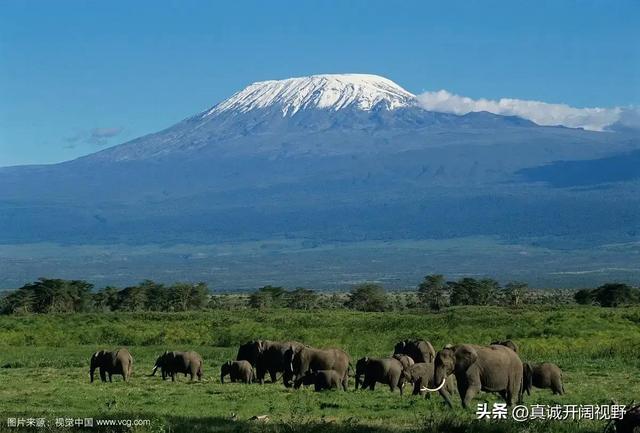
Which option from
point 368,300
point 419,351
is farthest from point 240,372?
point 368,300

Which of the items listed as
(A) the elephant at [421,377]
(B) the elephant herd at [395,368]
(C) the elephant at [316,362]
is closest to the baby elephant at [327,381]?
(B) the elephant herd at [395,368]

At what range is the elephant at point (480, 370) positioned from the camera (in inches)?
688

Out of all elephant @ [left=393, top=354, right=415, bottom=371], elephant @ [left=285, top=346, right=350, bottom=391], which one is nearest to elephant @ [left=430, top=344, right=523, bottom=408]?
elephant @ [left=393, top=354, right=415, bottom=371]

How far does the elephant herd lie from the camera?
17.6 meters

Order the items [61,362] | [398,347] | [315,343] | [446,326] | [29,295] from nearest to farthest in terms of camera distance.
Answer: [398,347] < [61,362] < [315,343] < [446,326] < [29,295]

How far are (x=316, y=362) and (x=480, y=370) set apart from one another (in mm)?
6669

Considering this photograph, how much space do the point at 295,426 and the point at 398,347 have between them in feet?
37.6

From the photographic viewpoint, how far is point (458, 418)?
1476 cm

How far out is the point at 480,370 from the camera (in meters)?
17.5

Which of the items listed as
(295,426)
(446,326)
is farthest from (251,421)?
(446,326)

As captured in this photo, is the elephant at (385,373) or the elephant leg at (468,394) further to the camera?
the elephant at (385,373)

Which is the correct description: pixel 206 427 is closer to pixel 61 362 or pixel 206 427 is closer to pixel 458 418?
pixel 458 418

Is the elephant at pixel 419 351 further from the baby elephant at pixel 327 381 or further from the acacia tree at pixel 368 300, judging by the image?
the acacia tree at pixel 368 300

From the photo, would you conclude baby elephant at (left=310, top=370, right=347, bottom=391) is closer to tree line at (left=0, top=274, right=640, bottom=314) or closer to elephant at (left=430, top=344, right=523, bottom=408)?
elephant at (left=430, top=344, right=523, bottom=408)
